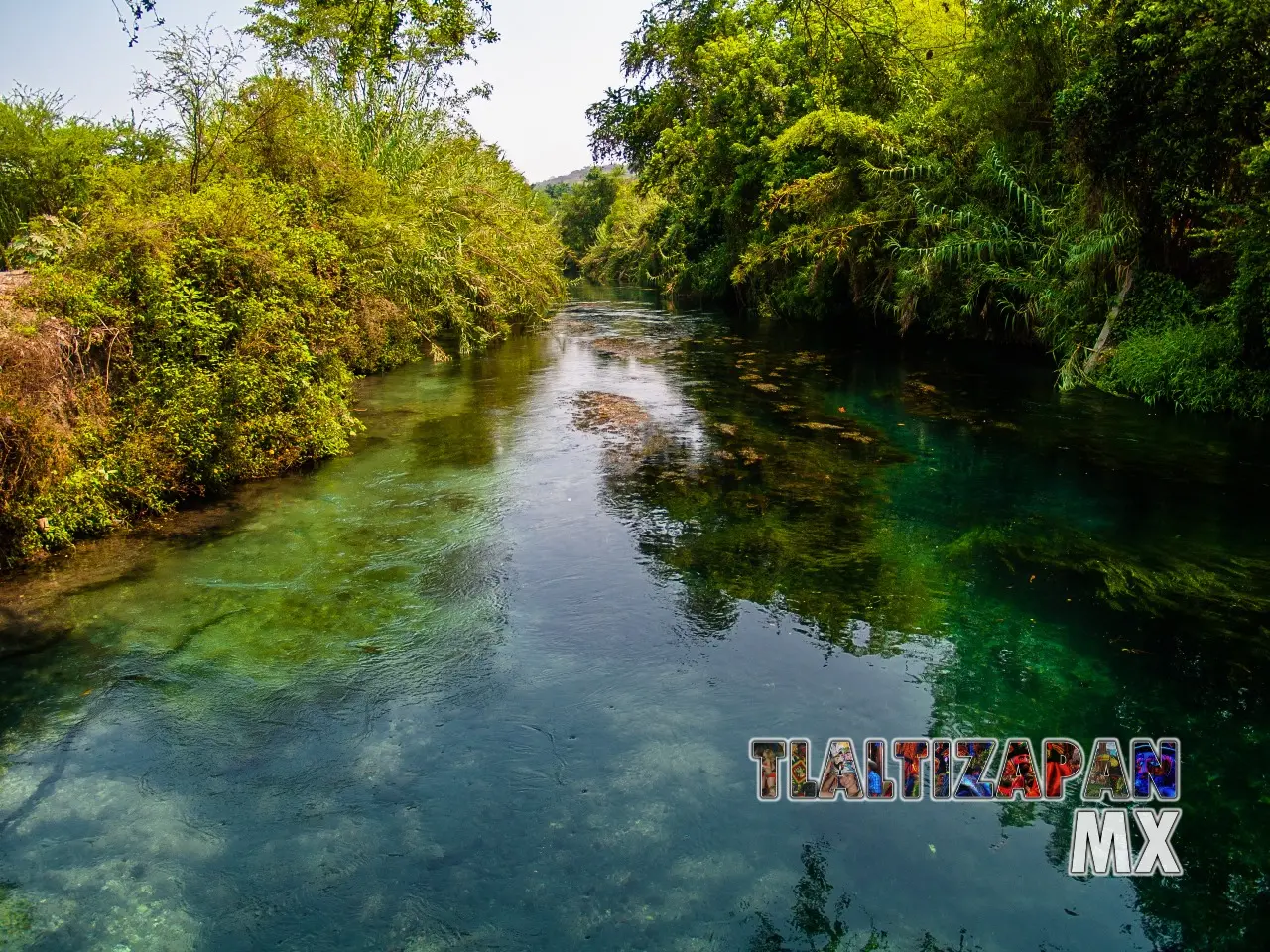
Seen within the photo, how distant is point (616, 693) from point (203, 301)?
6203mm

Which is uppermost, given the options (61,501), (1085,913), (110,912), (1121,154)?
(1121,154)

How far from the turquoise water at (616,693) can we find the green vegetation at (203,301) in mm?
660

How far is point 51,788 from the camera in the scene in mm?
4336

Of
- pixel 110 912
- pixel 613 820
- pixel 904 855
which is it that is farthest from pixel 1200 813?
pixel 110 912

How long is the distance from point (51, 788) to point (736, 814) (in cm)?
367

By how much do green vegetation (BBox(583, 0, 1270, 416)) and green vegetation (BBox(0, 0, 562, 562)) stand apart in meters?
5.98

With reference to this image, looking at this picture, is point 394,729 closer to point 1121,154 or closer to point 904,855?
point 904,855

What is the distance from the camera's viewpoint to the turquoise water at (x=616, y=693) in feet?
11.7

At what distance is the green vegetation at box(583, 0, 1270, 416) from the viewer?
10031 mm

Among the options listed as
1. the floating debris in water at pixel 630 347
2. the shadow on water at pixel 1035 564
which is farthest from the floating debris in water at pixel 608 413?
the floating debris in water at pixel 630 347

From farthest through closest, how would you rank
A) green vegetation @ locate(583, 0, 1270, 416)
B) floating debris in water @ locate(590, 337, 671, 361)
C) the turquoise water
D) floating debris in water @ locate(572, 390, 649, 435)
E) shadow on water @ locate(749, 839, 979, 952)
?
floating debris in water @ locate(590, 337, 671, 361) < floating debris in water @ locate(572, 390, 649, 435) < green vegetation @ locate(583, 0, 1270, 416) < the turquoise water < shadow on water @ locate(749, 839, 979, 952)

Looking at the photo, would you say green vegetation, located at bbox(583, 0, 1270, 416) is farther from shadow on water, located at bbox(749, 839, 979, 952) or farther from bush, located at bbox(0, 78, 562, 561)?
bush, located at bbox(0, 78, 562, 561)

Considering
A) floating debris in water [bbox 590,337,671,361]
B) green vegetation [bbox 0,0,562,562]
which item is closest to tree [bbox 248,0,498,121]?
green vegetation [bbox 0,0,562,562]

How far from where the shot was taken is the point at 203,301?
828cm
